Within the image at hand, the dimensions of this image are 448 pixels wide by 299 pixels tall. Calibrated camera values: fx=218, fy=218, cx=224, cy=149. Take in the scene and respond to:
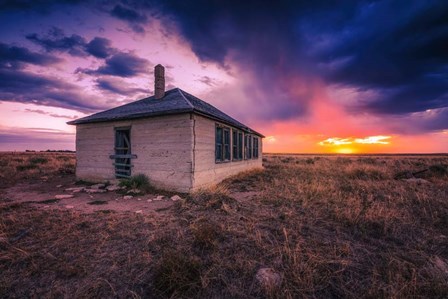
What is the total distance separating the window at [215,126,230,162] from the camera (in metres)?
12.1

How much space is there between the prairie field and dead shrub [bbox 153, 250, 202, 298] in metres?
0.02

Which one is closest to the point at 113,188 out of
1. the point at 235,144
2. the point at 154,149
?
the point at 154,149

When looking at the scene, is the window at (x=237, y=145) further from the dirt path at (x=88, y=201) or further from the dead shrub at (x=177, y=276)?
the dead shrub at (x=177, y=276)

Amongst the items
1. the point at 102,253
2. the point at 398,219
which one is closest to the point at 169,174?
the point at 102,253

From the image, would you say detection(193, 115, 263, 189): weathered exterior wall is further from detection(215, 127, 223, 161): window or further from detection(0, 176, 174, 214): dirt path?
detection(0, 176, 174, 214): dirt path

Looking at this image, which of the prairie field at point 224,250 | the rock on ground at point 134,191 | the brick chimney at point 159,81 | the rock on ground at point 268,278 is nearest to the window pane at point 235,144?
the brick chimney at point 159,81

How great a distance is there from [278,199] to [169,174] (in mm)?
4781

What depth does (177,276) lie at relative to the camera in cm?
309

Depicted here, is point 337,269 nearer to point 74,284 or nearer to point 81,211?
point 74,284

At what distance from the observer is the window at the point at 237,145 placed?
14.6 m

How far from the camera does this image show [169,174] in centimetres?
964

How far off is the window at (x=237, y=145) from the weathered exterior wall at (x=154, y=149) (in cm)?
563

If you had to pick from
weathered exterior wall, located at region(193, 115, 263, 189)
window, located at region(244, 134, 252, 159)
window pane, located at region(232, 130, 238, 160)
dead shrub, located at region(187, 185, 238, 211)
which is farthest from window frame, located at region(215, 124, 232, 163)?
dead shrub, located at region(187, 185, 238, 211)

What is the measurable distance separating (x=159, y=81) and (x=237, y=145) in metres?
6.47
